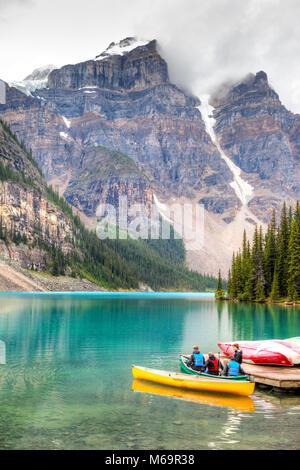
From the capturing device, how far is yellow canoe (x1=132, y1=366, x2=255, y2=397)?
77.4 ft

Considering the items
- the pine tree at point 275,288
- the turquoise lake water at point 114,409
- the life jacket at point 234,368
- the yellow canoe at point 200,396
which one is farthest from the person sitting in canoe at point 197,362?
the pine tree at point 275,288

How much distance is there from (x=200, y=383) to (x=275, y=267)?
92.6m

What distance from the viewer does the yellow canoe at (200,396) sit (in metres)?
22.5

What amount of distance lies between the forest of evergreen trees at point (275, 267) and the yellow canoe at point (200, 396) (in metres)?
82.1

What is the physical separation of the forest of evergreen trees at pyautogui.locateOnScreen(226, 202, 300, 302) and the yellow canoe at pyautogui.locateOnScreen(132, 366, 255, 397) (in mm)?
81794

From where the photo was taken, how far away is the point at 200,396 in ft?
78.9

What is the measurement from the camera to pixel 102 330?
55.7m

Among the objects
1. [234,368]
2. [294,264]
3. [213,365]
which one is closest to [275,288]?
[294,264]

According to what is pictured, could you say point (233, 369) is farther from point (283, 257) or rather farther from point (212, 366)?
point (283, 257)

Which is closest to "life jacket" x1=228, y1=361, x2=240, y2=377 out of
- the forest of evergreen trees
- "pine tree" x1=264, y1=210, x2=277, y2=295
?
the forest of evergreen trees

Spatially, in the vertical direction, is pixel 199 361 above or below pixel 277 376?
above

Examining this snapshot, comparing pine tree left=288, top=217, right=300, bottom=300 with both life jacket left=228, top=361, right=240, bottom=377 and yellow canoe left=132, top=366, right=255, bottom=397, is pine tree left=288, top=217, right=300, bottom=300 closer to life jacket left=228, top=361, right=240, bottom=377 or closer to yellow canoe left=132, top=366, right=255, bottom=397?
life jacket left=228, top=361, right=240, bottom=377

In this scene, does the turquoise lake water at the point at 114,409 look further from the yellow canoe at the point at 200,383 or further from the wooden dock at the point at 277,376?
the wooden dock at the point at 277,376
